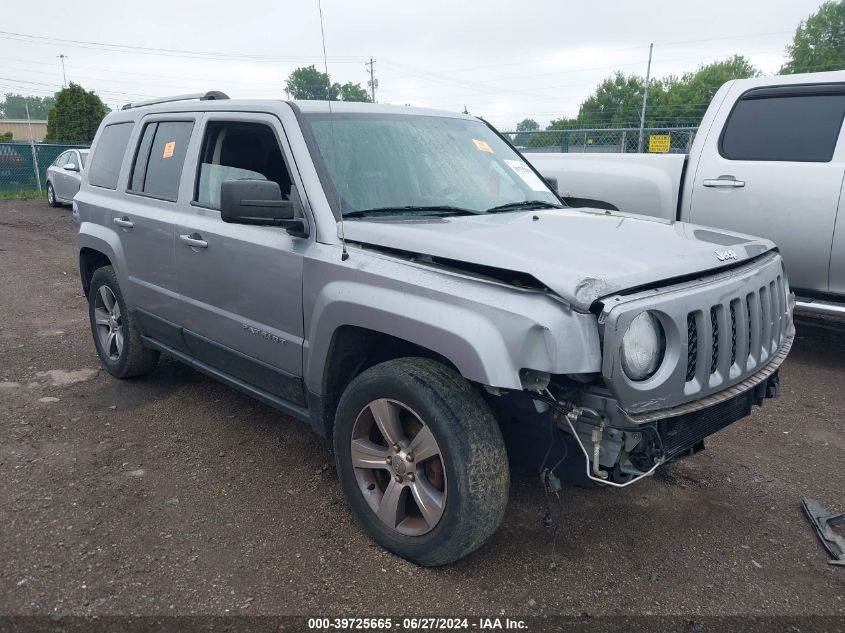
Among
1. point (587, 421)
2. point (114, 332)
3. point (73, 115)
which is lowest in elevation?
point (114, 332)

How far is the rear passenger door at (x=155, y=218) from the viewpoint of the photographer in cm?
410

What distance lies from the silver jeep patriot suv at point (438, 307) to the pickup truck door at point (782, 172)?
2.29 m

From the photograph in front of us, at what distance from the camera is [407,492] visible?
9.55ft

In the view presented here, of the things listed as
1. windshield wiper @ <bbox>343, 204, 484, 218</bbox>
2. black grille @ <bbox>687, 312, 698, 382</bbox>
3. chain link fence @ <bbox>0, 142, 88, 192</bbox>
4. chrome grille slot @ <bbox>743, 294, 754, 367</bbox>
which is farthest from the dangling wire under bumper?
chain link fence @ <bbox>0, 142, 88, 192</bbox>

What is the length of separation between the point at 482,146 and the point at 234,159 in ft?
4.62

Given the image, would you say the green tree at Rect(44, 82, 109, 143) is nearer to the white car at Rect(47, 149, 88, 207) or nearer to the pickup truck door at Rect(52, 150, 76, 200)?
the white car at Rect(47, 149, 88, 207)

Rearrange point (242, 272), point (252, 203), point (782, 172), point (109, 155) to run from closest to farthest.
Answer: point (252, 203) < point (242, 272) < point (109, 155) < point (782, 172)

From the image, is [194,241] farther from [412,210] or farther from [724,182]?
[724,182]

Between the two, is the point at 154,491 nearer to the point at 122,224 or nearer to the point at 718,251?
the point at 122,224

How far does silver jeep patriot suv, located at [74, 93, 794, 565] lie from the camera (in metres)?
2.45

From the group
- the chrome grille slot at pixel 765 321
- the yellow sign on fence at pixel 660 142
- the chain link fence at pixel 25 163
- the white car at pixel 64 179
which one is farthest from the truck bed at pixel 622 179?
the chain link fence at pixel 25 163

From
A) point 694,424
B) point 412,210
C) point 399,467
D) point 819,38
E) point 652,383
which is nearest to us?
point 652,383

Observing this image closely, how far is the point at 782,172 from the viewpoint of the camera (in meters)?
5.46

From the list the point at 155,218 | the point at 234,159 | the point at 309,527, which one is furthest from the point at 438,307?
the point at 155,218
